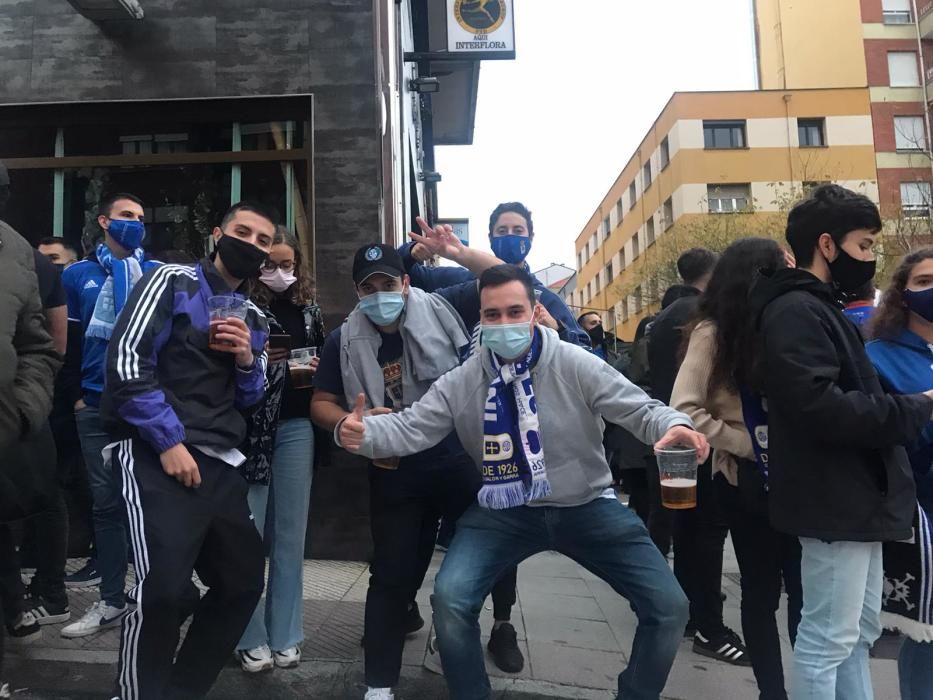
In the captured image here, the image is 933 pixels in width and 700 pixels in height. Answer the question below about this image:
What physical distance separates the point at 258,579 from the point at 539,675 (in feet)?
4.88

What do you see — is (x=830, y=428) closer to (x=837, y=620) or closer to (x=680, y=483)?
(x=680, y=483)

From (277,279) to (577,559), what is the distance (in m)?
2.04

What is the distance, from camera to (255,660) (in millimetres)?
3480

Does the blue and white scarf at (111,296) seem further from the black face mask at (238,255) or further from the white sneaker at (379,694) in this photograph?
the white sneaker at (379,694)

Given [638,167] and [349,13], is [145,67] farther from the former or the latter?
[638,167]

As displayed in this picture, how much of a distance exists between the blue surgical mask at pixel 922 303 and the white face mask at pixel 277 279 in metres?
2.82

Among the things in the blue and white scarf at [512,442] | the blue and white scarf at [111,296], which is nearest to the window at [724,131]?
the blue and white scarf at [111,296]

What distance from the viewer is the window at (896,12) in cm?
3841

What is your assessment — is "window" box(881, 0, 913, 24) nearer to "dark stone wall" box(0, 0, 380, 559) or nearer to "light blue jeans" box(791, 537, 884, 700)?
"dark stone wall" box(0, 0, 380, 559)

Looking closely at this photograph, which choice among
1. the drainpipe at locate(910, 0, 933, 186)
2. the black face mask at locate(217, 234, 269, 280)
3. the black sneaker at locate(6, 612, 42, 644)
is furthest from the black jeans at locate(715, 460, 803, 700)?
the drainpipe at locate(910, 0, 933, 186)

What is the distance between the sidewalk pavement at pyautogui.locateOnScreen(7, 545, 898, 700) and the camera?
3400 mm

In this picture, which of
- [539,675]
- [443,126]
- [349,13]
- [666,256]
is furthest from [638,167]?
[539,675]

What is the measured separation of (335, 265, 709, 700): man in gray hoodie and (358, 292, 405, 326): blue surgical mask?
0.44 meters

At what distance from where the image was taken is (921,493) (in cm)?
281
